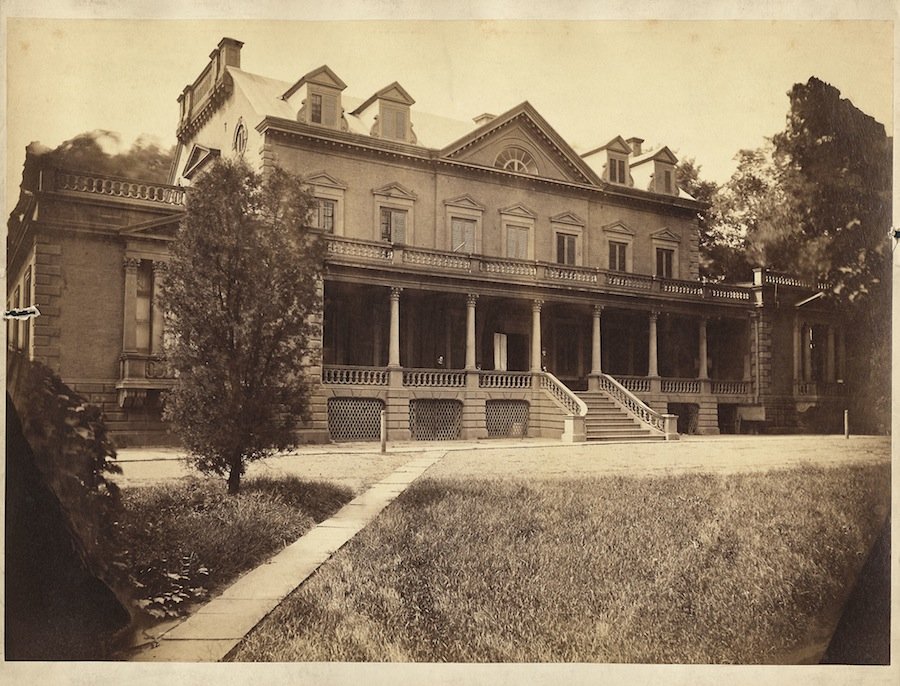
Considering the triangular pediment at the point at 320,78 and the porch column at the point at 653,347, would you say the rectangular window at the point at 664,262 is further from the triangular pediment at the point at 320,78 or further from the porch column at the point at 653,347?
the triangular pediment at the point at 320,78

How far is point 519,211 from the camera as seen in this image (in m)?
7.48

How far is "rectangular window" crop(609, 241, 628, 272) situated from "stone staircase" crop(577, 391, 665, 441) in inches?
59.4

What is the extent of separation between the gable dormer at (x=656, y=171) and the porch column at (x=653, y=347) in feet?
4.04

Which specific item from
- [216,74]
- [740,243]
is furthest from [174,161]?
[740,243]

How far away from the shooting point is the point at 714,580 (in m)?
5.32

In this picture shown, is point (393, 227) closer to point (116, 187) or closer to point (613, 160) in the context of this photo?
point (613, 160)

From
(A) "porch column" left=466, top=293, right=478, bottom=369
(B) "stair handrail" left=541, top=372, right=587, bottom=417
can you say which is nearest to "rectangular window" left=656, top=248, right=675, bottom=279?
(B) "stair handrail" left=541, top=372, right=587, bottom=417

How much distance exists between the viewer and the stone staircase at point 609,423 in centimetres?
666

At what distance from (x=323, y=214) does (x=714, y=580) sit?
14.9ft

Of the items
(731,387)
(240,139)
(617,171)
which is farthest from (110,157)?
(731,387)

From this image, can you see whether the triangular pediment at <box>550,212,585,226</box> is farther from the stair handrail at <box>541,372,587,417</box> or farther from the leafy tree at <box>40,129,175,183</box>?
the leafy tree at <box>40,129,175,183</box>

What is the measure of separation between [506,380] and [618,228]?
6.75 ft

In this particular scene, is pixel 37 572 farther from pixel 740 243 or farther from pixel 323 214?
pixel 740 243

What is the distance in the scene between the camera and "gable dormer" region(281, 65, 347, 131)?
5535 millimetres
